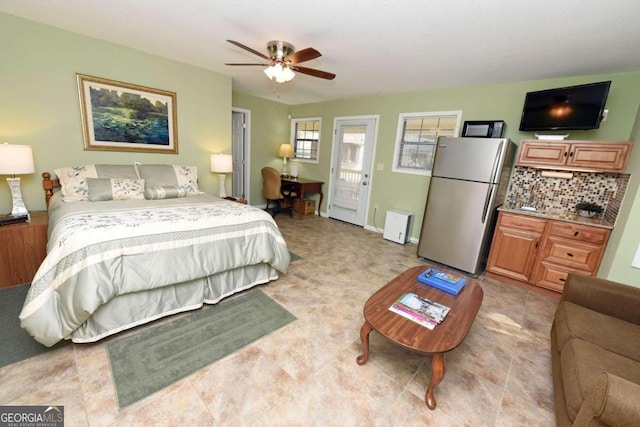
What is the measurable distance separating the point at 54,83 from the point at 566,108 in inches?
211

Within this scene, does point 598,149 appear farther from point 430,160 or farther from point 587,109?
point 430,160

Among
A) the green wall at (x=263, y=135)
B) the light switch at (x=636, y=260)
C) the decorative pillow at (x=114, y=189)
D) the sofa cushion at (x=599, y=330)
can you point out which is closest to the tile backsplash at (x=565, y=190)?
the light switch at (x=636, y=260)

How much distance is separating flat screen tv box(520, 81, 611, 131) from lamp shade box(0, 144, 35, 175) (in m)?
5.15

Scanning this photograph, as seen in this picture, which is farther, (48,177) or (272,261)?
(48,177)

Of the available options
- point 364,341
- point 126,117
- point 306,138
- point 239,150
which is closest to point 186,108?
point 126,117

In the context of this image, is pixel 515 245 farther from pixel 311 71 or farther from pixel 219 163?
pixel 219 163

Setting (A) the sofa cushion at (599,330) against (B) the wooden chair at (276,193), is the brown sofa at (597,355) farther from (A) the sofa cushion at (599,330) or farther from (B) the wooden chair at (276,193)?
(B) the wooden chair at (276,193)

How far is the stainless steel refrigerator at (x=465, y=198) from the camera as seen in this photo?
9.32 ft

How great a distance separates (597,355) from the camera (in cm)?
125

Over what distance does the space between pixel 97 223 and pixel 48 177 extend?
5.50 feet

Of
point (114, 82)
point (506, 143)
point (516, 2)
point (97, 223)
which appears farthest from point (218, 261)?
point (506, 143)

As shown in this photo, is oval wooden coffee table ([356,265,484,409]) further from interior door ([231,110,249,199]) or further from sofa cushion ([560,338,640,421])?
interior door ([231,110,249,199])

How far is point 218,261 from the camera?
6.93ft

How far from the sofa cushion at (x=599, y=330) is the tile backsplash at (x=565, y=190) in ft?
4.90
